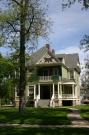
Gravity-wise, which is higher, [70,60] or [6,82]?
[70,60]

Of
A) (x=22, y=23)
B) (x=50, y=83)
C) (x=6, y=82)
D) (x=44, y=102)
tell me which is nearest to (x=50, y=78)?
(x=50, y=83)

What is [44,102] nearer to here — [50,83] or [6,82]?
[50,83]

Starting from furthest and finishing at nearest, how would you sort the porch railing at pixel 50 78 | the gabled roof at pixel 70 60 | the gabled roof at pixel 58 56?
the gabled roof at pixel 70 60, the gabled roof at pixel 58 56, the porch railing at pixel 50 78

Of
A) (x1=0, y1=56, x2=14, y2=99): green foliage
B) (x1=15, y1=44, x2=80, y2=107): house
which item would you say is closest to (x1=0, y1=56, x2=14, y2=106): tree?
(x1=0, y1=56, x2=14, y2=99): green foliage

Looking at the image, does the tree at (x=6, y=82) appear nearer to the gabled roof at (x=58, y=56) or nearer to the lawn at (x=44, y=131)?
the gabled roof at (x=58, y=56)

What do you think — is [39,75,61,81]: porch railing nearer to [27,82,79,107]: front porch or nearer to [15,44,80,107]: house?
[15,44,80,107]: house

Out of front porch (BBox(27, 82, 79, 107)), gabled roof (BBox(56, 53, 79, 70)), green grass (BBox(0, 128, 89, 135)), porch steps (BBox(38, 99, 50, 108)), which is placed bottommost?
green grass (BBox(0, 128, 89, 135))

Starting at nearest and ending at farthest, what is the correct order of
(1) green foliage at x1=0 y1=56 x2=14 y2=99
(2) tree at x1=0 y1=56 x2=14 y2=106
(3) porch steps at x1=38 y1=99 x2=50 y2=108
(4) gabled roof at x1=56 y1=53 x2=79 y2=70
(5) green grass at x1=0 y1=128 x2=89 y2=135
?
(5) green grass at x1=0 y1=128 x2=89 y2=135 < (1) green foliage at x1=0 y1=56 x2=14 y2=99 < (2) tree at x1=0 y1=56 x2=14 y2=106 < (3) porch steps at x1=38 y1=99 x2=50 y2=108 < (4) gabled roof at x1=56 y1=53 x2=79 y2=70

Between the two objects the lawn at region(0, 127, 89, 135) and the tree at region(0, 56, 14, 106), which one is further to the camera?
the tree at region(0, 56, 14, 106)

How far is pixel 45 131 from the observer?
754 inches

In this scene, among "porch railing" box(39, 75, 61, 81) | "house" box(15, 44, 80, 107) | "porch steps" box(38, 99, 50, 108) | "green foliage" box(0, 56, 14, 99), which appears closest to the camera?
"green foliage" box(0, 56, 14, 99)

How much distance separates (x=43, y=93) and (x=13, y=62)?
78.3 ft

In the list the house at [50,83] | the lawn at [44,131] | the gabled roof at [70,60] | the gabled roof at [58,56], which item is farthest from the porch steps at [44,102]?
the lawn at [44,131]

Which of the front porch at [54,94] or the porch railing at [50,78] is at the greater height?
the porch railing at [50,78]
